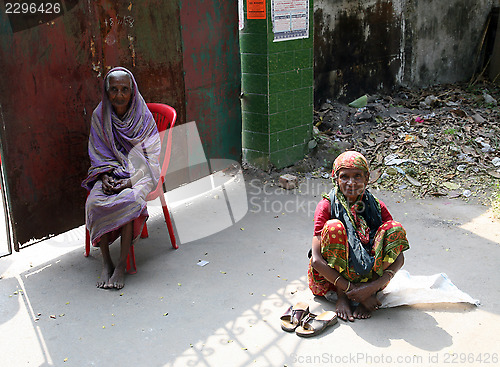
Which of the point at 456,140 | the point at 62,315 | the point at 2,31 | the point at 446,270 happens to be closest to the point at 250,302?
the point at 62,315

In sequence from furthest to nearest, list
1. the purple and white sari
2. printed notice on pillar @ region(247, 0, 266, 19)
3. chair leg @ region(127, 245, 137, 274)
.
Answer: printed notice on pillar @ region(247, 0, 266, 19), chair leg @ region(127, 245, 137, 274), the purple and white sari

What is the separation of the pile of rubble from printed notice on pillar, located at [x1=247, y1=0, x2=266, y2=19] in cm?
182

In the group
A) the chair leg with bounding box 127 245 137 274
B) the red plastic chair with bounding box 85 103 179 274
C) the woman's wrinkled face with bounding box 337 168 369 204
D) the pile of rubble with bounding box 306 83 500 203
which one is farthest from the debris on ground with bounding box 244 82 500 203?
the woman's wrinkled face with bounding box 337 168 369 204

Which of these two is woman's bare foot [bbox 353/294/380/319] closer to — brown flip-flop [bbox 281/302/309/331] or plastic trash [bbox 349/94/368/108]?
brown flip-flop [bbox 281/302/309/331]

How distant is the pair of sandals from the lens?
3.46 m

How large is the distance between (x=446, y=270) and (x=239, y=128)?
3.22 metres

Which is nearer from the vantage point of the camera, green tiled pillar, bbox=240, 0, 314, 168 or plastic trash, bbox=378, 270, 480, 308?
plastic trash, bbox=378, 270, 480, 308

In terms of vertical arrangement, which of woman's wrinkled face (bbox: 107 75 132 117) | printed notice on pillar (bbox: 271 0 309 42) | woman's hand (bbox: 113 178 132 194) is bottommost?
woman's hand (bbox: 113 178 132 194)

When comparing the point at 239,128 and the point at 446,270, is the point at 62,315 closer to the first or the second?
the point at 446,270

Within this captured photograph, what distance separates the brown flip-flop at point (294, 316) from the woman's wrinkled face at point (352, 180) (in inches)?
32.9

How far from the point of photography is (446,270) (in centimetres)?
429

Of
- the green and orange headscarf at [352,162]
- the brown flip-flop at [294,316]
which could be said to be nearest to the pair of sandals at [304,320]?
the brown flip-flop at [294,316]

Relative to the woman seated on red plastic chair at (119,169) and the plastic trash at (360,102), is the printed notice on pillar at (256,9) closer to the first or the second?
the woman seated on red plastic chair at (119,169)

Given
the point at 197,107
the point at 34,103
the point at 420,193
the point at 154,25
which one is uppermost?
the point at 154,25
